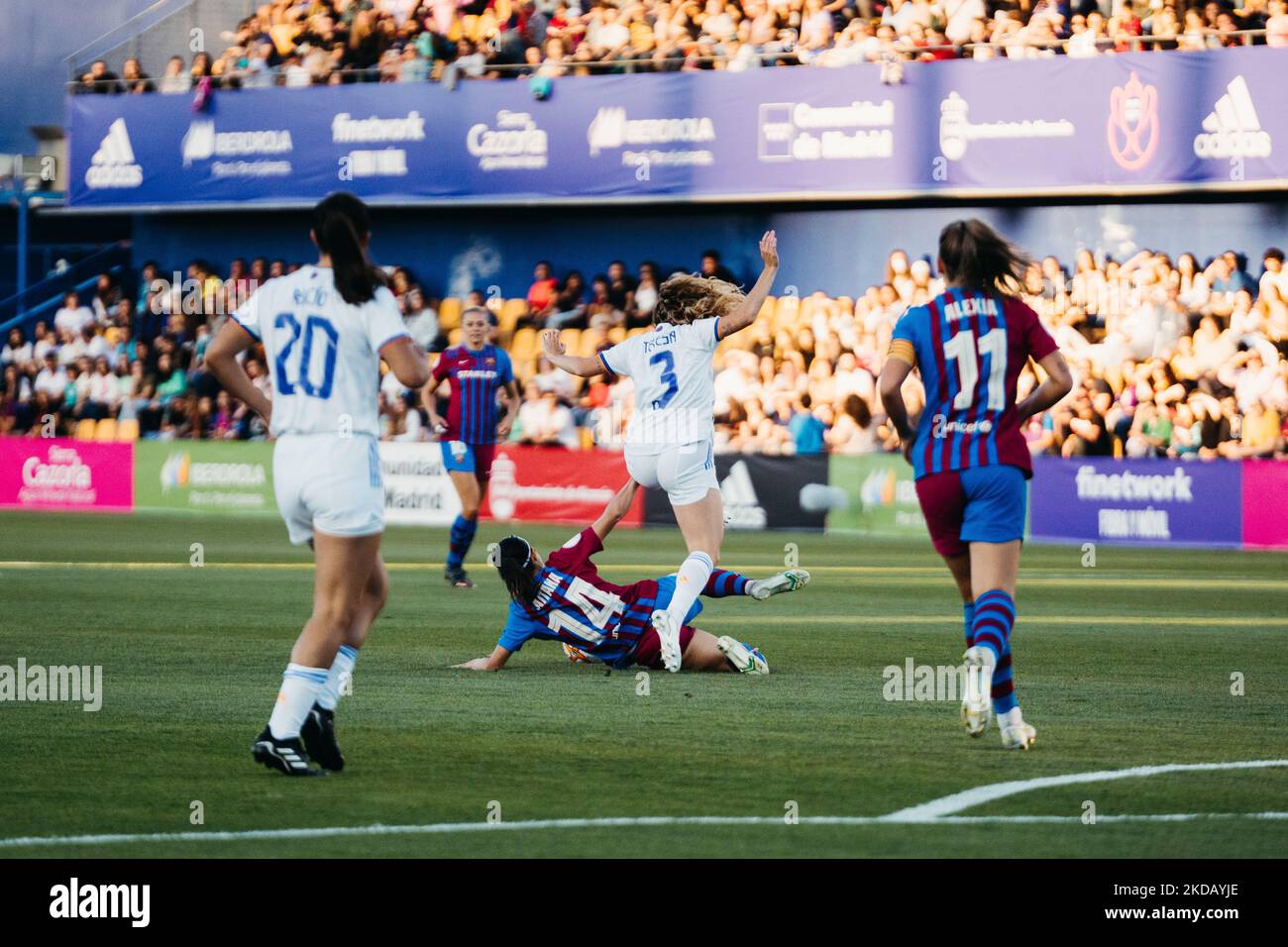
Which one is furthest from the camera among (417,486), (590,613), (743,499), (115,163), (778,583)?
(115,163)

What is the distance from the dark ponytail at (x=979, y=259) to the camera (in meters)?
8.04

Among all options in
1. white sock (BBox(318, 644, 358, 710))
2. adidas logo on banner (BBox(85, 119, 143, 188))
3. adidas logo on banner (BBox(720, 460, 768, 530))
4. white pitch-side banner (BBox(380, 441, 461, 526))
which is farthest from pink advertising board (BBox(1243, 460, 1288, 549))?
adidas logo on banner (BBox(85, 119, 143, 188))

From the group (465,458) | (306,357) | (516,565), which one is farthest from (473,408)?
(306,357)

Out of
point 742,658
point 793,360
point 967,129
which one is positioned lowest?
point 742,658

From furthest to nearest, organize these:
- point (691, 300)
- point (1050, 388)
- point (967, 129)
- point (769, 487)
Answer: point (967, 129) → point (769, 487) → point (691, 300) → point (1050, 388)

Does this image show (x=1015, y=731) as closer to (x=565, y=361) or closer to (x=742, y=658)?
(x=742, y=658)

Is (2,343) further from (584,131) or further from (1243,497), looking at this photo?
(1243,497)

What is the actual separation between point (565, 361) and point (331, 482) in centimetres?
419

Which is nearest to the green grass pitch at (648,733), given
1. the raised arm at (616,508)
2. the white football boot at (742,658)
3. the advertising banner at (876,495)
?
the white football boot at (742,658)

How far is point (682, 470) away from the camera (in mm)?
10969

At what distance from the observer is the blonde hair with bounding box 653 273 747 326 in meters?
11.2

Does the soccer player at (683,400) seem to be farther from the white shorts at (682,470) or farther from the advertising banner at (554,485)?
the advertising banner at (554,485)

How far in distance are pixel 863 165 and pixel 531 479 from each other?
23.0 ft

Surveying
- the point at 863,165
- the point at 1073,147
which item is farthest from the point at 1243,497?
the point at 863,165
